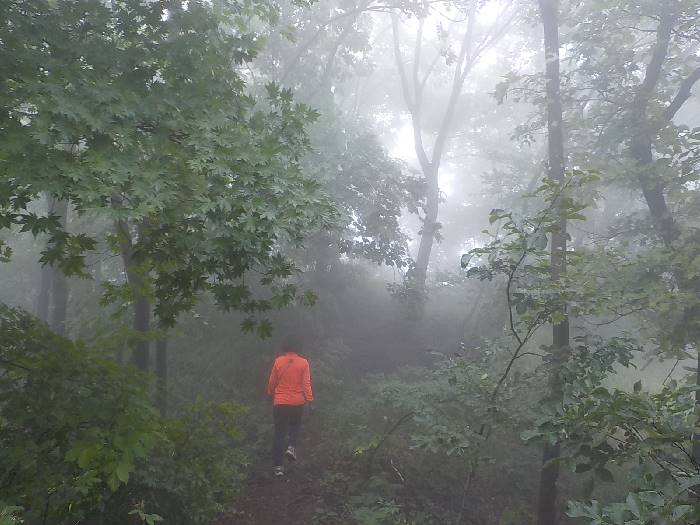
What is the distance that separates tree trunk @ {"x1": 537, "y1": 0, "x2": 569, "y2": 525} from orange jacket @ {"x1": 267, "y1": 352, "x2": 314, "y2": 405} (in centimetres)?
339

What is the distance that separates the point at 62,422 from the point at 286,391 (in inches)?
158

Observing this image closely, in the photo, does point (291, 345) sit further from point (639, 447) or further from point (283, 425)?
point (639, 447)

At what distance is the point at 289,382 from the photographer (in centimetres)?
690

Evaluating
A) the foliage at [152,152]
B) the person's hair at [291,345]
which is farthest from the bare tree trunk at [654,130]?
the foliage at [152,152]

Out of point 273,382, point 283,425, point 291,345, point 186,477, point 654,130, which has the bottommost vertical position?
point 186,477

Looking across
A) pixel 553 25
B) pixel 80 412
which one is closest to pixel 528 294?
pixel 80 412

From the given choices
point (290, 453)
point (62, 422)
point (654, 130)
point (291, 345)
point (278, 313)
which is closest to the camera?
point (62, 422)

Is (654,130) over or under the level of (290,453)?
over

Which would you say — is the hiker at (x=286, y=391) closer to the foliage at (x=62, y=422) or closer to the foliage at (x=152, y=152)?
the foliage at (x=152, y=152)

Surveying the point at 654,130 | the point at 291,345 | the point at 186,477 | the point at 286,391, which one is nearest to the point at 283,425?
the point at 286,391

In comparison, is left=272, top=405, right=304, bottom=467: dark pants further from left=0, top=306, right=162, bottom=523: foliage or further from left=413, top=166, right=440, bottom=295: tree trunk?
left=413, top=166, right=440, bottom=295: tree trunk

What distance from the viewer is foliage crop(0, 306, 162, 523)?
8.89ft

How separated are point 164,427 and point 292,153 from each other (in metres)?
2.57

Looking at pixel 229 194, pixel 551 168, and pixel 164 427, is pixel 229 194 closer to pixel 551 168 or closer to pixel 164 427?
pixel 164 427
